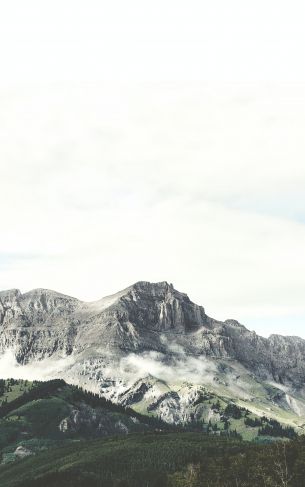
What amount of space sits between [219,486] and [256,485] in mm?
13801

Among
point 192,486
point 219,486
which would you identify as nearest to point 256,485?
point 219,486

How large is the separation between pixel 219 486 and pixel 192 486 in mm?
22533

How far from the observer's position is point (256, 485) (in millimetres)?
199625

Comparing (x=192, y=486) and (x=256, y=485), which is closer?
(x=192, y=486)

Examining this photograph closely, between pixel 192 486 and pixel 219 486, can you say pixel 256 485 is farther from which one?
pixel 192 486

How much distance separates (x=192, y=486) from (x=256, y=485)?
32.8 meters

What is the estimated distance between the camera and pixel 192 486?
180 meters

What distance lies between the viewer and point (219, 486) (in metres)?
198

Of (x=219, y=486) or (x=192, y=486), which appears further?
(x=219, y=486)
